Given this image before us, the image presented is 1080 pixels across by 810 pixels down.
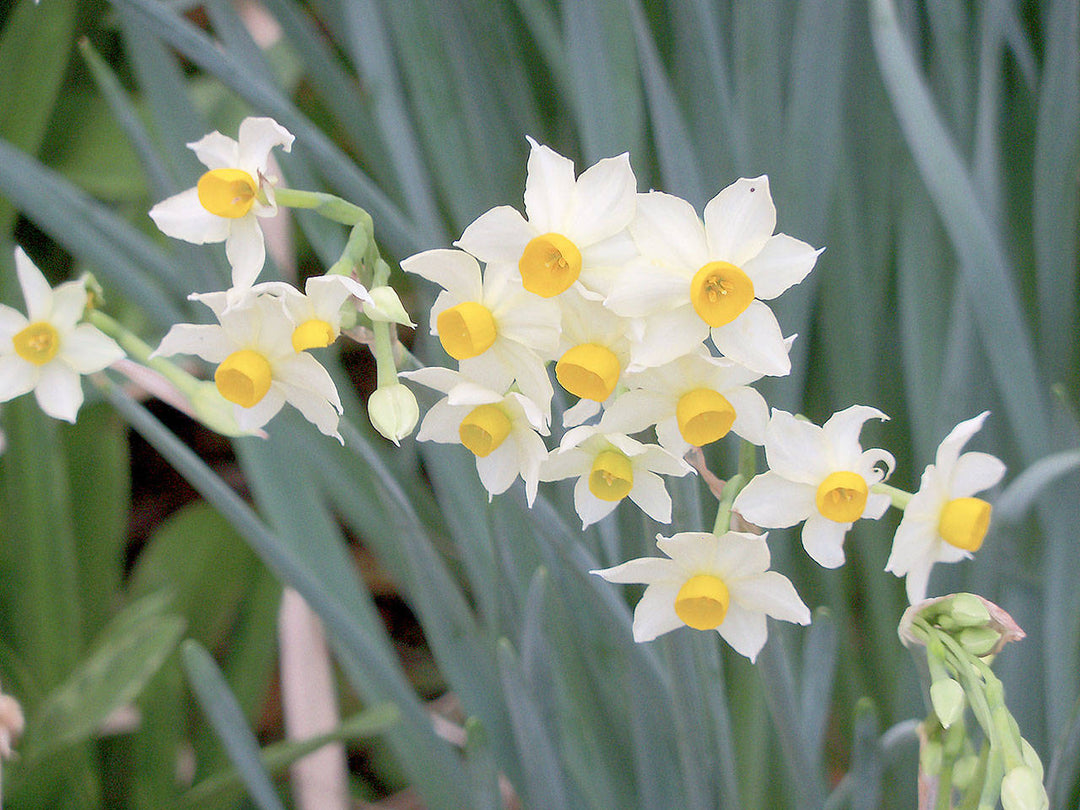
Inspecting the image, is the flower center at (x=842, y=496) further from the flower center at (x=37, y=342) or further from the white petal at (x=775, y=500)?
the flower center at (x=37, y=342)

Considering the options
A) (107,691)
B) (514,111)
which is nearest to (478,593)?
(107,691)

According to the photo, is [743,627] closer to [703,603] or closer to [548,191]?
[703,603]

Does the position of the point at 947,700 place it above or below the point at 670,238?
below

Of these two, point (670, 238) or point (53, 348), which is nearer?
point (670, 238)

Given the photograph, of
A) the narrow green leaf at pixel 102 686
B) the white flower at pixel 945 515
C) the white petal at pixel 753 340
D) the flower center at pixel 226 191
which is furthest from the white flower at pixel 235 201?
the narrow green leaf at pixel 102 686

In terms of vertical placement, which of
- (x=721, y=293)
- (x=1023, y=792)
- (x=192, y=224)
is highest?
(x=192, y=224)

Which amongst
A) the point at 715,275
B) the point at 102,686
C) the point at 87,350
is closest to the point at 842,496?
the point at 715,275

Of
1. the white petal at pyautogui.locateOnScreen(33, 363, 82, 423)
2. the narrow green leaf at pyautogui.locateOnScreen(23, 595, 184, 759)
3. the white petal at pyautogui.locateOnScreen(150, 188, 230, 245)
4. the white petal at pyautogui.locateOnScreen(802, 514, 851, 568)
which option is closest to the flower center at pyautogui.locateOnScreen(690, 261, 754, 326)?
the white petal at pyautogui.locateOnScreen(802, 514, 851, 568)

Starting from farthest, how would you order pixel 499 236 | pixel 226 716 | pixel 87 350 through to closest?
1. pixel 226 716
2. pixel 87 350
3. pixel 499 236
